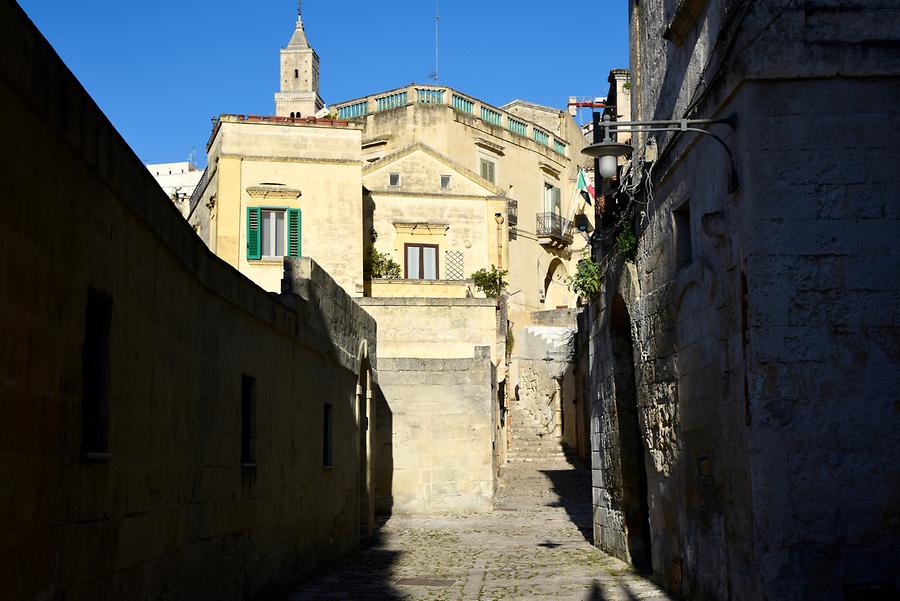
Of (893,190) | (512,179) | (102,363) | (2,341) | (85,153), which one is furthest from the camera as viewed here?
(512,179)

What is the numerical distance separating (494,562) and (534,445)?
17308 millimetres

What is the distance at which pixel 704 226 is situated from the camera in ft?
30.0

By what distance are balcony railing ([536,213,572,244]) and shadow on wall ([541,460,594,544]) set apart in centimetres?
1802

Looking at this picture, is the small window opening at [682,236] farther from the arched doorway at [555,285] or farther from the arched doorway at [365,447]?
the arched doorway at [555,285]

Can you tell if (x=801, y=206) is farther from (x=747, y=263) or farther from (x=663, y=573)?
(x=663, y=573)

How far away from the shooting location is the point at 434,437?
2266cm

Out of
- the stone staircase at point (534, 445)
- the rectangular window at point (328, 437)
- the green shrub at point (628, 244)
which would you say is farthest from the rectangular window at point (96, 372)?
the stone staircase at point (534, 445)

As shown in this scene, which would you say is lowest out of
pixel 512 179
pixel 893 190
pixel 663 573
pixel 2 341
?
pixel 663 573

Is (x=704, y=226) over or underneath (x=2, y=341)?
over

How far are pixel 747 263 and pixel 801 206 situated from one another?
0.59 m

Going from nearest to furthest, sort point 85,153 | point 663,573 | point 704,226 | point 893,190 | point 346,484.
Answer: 1. point 85,153
2. point 893,190
3. point 704,226
4. point 663,573
5. point 346,484

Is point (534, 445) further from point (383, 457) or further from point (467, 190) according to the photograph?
point (383, 457)

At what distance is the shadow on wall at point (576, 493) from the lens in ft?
63.2

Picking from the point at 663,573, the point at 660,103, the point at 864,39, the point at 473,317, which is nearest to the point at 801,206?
the point at 864,39
